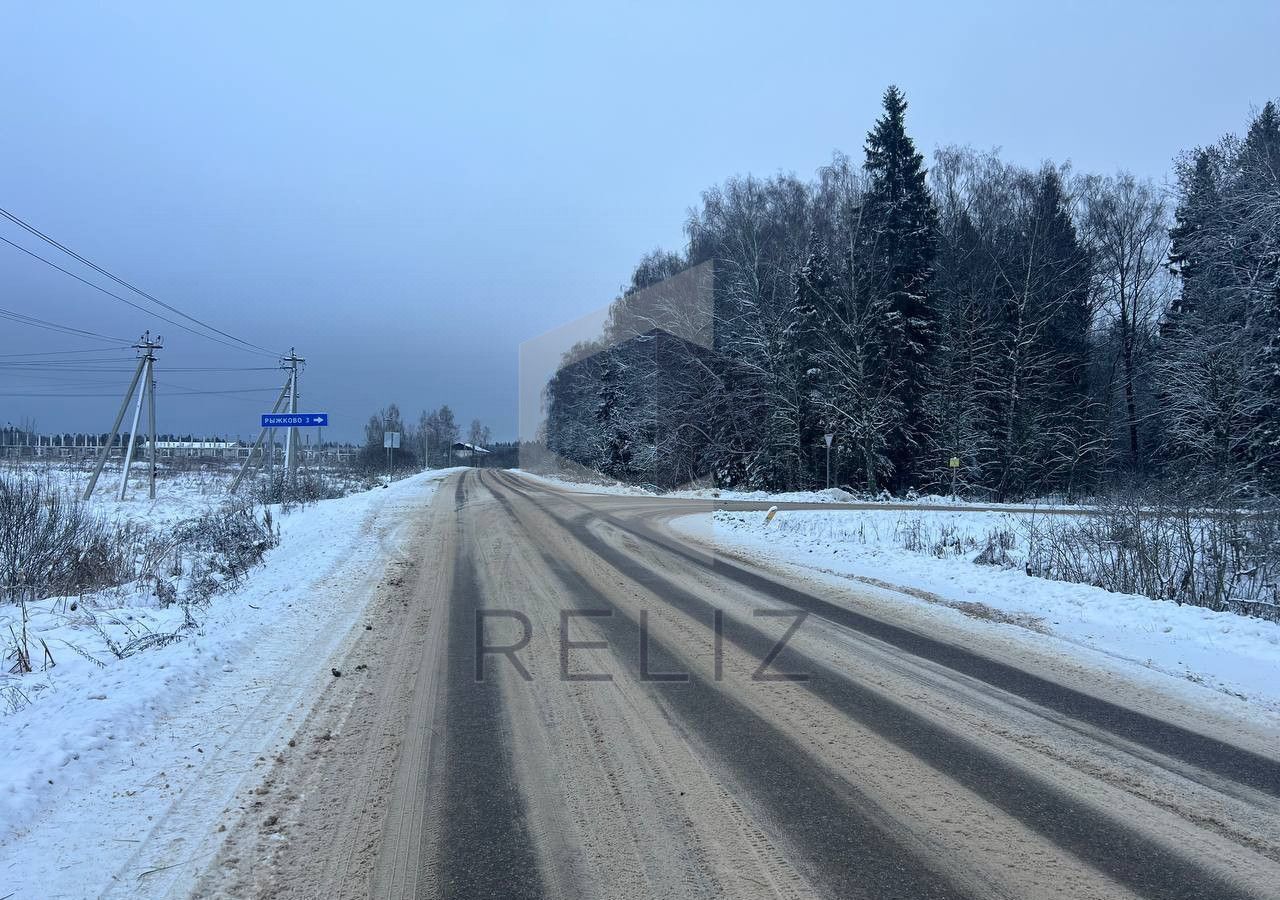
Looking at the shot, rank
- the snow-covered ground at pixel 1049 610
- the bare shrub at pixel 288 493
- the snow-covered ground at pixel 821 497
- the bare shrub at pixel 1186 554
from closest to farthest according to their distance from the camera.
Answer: the snow-covered ground at pixel 1049 610, the bare shrub at pixel 1186 554, the bare shrub at pixel 288 493, the snow-covered ground at pixel 821 497

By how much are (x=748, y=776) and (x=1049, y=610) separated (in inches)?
251

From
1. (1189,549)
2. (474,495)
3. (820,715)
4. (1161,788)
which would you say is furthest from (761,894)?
(474,495)

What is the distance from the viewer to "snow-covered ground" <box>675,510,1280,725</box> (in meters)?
6.05

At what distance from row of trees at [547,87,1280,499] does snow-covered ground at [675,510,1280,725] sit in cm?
1772

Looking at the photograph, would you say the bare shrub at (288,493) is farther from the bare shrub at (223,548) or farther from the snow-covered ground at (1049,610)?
the snow-covered ground at (1049,610)

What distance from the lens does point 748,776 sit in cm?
408

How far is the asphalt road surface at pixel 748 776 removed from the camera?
3.11 metres

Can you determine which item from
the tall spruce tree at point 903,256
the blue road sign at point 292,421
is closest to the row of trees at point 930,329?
the tall spruce tree at point 903,256

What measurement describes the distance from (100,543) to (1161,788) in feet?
50.4

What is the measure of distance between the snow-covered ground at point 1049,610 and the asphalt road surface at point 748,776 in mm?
595

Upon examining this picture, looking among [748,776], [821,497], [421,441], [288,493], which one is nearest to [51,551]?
[748,776]

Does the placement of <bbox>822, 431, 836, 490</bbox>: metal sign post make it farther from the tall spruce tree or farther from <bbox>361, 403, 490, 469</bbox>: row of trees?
<bbox>361, 403, 490, 469</bbox>: row of trees

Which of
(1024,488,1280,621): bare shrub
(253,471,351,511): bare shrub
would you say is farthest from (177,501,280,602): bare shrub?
(1024,488,1280,621): bare shrub

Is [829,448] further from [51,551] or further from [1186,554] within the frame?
[51,551]
